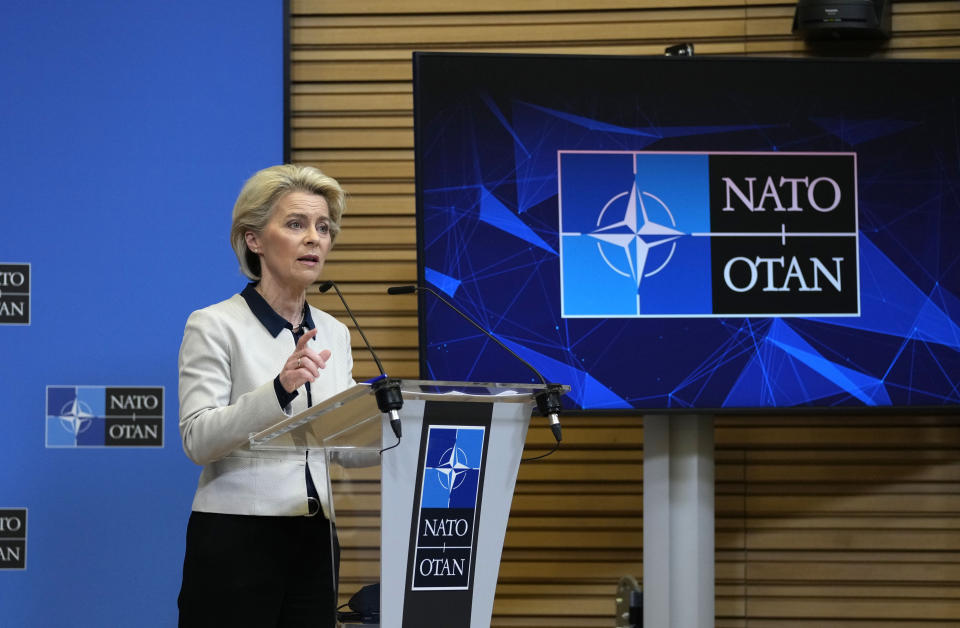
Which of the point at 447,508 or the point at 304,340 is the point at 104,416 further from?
the point at 447,508

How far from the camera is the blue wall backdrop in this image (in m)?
3.83

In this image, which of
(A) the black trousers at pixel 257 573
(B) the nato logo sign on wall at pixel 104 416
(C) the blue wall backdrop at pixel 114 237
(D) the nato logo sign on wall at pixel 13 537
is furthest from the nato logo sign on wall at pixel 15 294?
(A) the black trousers at pixel 257 573

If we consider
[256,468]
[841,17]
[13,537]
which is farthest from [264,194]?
[841,17]

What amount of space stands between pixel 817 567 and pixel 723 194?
5.35 feet

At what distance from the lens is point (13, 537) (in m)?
3.83

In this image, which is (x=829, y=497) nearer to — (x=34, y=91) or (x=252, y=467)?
(x=252, y=467)

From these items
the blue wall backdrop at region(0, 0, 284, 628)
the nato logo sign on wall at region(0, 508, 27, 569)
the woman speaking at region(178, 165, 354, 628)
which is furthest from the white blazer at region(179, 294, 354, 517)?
the nato logo sign on wall at region(0, 508, 27, 569)

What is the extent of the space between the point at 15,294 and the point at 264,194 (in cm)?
179

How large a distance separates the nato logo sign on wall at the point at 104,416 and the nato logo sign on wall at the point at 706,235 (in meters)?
1.64

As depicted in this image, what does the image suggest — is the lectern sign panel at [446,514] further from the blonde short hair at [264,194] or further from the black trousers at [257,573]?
the blonde short hair at [264,194]

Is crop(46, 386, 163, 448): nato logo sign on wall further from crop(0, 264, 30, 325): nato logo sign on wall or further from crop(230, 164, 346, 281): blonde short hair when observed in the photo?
crop(230, 164, 346, 281): blonde short hair

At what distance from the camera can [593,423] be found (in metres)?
4.15

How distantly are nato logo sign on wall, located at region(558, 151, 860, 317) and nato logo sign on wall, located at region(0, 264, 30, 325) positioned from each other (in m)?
2.06

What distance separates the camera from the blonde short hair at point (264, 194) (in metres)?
2.60
